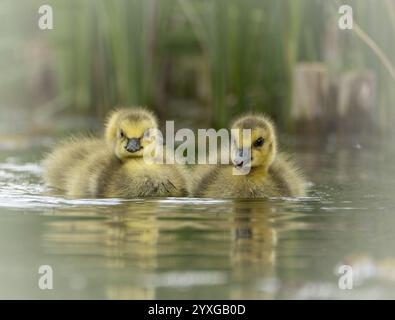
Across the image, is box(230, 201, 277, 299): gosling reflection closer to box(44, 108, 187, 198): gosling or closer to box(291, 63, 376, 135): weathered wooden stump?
box(44, 108, 187, 198): gosling

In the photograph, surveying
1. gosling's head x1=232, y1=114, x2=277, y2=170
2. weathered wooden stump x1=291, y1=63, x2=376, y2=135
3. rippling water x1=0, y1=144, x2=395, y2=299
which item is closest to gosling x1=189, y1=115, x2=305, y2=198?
gosling's head x1=232, y1=114, x2=277, y2=170

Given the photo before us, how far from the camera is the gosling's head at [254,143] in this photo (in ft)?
24.1

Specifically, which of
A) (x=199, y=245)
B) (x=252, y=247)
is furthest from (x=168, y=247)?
(x=252, y=247)

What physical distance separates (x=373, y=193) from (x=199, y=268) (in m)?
3.02

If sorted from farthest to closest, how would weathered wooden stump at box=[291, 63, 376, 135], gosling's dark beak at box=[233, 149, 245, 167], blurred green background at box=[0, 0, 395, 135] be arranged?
weathered wooden stump at box=[291, 63, 376, 135] → blurred green background at box=[0, 0, 395, 135] → gosling's dark beak at box=[233, 149, 245, 167]

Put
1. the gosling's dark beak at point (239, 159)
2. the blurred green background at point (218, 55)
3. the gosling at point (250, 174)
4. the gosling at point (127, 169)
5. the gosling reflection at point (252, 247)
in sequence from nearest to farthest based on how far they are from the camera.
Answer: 1. the gosling reflection at point (252, 247)
2. the gosling's dark beak at point (239, 159)
3. the gosling at point (250, 174)
4. the gosling at point (127, 169)
5. the blurred green background at point (218, 55)

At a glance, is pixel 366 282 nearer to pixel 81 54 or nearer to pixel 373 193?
pixel 373 193

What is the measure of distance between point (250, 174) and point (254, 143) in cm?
24

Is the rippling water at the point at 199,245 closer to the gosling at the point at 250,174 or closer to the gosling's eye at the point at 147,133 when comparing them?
the gosling at the point at 250,174

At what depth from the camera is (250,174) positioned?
7559mm

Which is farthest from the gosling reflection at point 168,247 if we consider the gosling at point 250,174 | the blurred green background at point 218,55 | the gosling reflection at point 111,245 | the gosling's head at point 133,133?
the blurred green background at point 218,55

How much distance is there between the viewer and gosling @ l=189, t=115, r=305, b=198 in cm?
739

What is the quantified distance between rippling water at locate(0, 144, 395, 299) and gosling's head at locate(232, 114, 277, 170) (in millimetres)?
301
